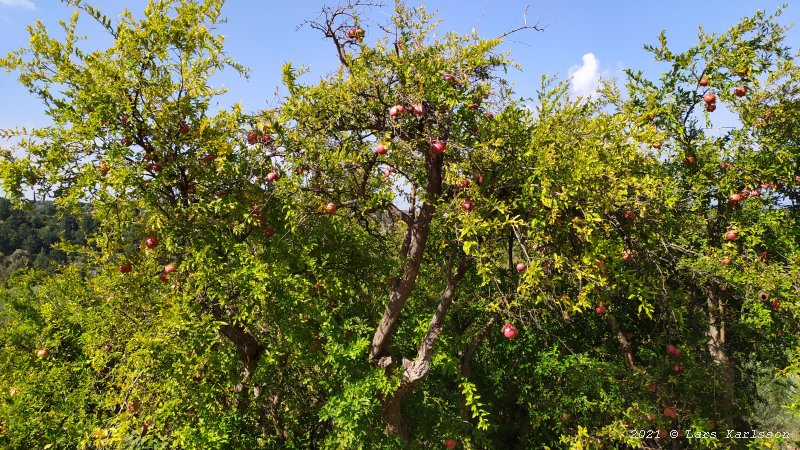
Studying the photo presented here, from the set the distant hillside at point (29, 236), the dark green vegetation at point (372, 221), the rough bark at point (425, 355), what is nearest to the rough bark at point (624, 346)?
the dark green vegetation at point (372, 221)

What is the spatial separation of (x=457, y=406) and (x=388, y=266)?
8.03ft

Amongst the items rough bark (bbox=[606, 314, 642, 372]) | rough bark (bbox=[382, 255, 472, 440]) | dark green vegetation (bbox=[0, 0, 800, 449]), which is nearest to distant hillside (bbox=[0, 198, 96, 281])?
dark green vegetation (bbox=[0, 0, 800, 449])

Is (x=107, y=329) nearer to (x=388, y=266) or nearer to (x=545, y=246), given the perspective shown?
(x=388, y=266)

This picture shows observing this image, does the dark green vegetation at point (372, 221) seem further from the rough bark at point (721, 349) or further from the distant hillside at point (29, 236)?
the distant hillside at point (29, 236)

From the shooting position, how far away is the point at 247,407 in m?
6.59

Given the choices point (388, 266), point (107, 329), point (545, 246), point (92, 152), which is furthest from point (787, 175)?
point (107, 329)

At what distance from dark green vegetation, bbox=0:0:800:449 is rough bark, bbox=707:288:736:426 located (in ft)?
0.19

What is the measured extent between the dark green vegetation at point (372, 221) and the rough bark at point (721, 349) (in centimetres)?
6

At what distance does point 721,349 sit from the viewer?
6.91 m

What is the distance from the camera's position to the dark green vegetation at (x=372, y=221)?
13.5ft

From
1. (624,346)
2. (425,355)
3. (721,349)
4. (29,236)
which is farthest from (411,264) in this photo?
(29,236)

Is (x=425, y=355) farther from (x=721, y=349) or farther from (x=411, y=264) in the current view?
(x=721, y=349)

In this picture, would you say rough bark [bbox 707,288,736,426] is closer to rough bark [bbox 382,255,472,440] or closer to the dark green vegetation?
the dark green vegetation

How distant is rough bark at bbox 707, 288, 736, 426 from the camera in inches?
262
